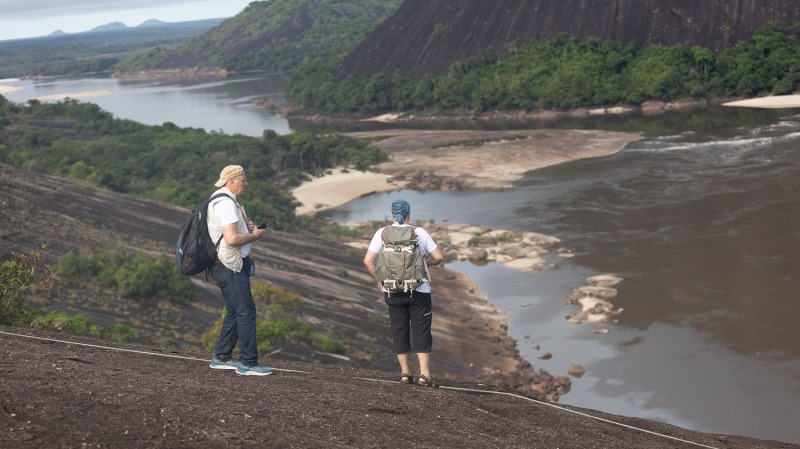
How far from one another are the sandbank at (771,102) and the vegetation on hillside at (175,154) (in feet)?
110

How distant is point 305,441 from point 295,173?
64.3 m

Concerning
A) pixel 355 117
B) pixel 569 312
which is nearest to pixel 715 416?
pixel 569 312

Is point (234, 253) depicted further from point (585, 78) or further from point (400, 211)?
point (585, 78)

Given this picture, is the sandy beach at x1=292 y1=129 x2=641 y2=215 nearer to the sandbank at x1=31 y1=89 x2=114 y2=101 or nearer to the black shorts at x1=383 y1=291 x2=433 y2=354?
the black shorts at x1=383 y1=291 x2=433 y2=354

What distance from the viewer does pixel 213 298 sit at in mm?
28938

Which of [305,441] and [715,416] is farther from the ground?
[305,441]

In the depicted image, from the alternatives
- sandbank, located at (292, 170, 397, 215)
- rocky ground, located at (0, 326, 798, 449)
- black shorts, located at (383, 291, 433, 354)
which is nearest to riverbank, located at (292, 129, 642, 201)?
sandbank, located at (292, 170, 397, 215)

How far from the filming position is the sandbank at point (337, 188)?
209 feet

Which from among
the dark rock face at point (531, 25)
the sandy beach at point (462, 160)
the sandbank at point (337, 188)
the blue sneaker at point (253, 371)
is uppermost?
the dark rock face at point (531, 25)

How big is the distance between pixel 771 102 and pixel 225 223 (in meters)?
84.3

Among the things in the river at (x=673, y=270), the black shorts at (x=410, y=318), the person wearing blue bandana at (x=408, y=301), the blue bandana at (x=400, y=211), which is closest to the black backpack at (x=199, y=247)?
the person wearing blue bandana at (x=408, y=301)

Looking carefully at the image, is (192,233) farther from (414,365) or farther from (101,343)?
(414,365)

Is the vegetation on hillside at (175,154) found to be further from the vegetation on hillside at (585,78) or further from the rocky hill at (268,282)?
the vegetation on hillside at (585,78)

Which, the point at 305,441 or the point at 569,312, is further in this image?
the point at 569,312
